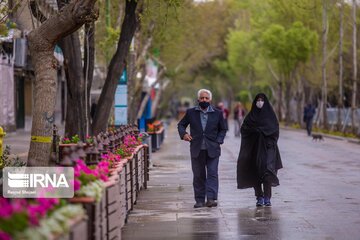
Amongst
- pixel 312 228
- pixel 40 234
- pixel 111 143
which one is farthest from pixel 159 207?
pixel 40 234

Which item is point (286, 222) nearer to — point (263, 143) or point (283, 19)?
point (263, 143)

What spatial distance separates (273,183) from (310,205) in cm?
67

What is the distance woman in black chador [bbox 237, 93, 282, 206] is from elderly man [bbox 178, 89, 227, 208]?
58cm

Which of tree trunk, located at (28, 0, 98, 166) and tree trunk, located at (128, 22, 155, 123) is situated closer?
tree trunk, located at (28, 0, 98, 166)

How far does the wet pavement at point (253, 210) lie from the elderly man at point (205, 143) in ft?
1.00

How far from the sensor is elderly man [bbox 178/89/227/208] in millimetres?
15766

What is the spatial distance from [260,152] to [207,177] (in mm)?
935

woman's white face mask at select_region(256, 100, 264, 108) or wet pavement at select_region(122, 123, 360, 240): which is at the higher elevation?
woman's white face mask at select_region(256, 100, 264, 108)

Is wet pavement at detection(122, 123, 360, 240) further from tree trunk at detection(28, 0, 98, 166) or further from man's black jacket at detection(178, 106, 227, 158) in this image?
tree trunk at detection(28, 0, 98, 166)

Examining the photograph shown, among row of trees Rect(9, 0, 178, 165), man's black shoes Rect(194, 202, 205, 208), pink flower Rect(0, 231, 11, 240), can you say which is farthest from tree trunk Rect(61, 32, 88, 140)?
pink flower Rect(0, 231, 11, 240)

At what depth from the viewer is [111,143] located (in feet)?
46.7

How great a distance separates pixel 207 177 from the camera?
52.2ft

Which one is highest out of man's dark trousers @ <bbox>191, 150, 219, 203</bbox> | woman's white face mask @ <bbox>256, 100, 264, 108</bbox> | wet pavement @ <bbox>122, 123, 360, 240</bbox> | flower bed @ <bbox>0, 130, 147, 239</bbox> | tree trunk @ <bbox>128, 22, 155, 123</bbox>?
tree trunk @ <bbox>128, 22, 155, 123</bbox>

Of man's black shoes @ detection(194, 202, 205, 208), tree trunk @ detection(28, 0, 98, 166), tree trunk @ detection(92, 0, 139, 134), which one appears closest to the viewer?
tree trunk @ detection(28, 0, 98, 166)
